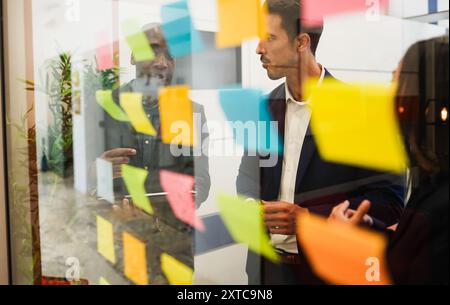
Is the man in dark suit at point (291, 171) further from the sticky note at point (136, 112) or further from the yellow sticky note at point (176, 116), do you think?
the sticky note at point (136, 112)

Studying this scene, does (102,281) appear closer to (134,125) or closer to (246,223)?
(134,125)

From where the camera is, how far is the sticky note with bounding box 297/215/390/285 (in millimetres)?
1496

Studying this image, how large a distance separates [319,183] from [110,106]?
119 cm

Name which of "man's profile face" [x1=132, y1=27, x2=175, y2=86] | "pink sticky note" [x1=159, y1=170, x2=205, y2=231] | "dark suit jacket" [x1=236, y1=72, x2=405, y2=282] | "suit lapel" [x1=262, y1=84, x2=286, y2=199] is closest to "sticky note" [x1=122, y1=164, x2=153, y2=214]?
"pink sticky note" [x1=159, y1=170, x2=205, y2=231]

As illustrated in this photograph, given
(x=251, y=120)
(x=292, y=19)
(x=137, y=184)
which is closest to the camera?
(x=292, y=19)

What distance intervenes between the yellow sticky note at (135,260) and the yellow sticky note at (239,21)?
1.09 meters

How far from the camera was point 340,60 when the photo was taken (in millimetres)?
1530

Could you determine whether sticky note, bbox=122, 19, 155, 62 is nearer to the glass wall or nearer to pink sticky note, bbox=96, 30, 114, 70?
the glass wall

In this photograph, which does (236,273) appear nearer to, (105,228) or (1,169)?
(105,228)

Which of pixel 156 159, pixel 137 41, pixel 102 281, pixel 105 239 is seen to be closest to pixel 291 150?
pixel 156 159

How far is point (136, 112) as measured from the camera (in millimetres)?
2162

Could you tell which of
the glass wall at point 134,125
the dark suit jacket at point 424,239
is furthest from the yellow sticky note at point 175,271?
the dark suit jacket at point 424,239

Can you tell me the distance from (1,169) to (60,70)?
0.81 m

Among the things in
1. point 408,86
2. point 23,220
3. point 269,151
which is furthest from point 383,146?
point 23,220
